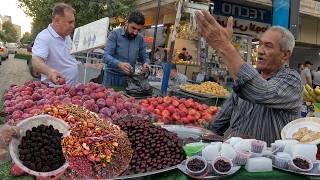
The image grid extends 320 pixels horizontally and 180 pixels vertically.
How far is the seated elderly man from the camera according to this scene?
2.61 meters

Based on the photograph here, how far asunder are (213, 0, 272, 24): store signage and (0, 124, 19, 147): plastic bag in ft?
48.3

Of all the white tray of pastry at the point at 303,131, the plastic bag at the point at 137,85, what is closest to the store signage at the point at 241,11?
the plastic bag at the point at 137,85

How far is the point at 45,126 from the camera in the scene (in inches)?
101

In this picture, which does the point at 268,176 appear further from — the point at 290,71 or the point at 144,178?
the point at 290,71

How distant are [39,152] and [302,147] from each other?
1.68 metres

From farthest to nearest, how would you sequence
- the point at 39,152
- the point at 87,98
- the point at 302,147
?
the point at 87,98
the point at 302,147
the point at 39,152

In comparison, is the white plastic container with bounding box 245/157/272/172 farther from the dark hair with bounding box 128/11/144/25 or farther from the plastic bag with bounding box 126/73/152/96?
the dark hair with bounding box 128/11/144/25

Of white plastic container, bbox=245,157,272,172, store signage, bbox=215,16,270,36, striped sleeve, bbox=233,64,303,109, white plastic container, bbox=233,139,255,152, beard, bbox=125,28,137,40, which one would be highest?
store signage, bbox=215,16,270,36

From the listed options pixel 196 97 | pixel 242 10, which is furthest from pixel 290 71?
pixel 242 10

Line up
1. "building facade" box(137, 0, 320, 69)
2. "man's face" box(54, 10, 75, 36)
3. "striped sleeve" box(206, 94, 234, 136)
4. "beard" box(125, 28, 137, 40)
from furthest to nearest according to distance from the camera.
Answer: "building facade" box(137, 0, 320, 69)
"beard" box(125, 28, 137, 40)
"man's face" box(54, 10, 75, 36)
"striped sleeve" box(206, 94, 234, 136)

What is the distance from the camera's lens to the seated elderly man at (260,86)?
8.57 feet

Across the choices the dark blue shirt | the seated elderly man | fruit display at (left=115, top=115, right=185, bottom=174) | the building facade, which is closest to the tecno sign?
the building facade

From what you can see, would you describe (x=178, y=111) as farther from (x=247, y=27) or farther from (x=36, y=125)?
(x=247, y=27)

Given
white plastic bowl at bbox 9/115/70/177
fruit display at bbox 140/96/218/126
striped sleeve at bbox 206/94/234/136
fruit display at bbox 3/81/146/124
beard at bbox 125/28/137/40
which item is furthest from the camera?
beard at bbox 125/28/137/40
